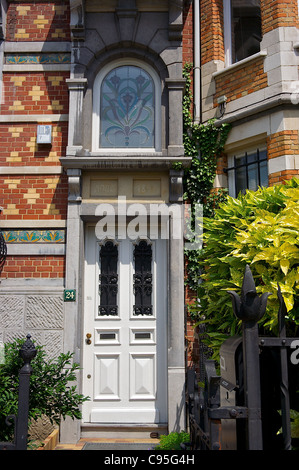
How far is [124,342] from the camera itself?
19.7ft

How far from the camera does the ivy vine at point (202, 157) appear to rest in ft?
20.6

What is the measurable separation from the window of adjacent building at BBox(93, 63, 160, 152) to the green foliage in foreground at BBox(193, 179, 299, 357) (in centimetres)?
208

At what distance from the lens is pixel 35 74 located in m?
6.55

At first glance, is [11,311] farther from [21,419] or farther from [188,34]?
[188,34]

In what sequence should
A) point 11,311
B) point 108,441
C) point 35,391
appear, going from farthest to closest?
point 11,311
point 108,441
point 35,391

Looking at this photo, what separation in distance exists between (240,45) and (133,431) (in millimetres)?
5996

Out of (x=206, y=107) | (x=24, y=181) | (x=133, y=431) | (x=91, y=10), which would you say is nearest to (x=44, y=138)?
(x=24, y=181)

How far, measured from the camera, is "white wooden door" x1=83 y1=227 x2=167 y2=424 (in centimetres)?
585

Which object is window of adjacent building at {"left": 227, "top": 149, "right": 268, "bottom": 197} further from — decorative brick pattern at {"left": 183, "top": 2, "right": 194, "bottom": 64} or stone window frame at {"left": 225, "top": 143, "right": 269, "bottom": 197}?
decorative brick pattern at {"left": 183, "top": 2, "right": 194, "bottom": 64}

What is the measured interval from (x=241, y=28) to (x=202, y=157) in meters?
2.28

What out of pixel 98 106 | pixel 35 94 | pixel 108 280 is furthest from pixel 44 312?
pixel 35 94

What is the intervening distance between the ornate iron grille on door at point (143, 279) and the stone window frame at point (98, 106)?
1.40 m

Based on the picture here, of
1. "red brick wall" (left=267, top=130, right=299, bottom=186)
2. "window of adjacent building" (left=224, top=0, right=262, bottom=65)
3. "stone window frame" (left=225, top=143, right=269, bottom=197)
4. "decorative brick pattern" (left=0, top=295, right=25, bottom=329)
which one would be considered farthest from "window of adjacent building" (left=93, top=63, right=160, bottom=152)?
"decorative brick pattern" (left=0, top=295, right=25, bottom=329)

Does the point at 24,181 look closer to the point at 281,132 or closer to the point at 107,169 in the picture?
the point at 107,169
